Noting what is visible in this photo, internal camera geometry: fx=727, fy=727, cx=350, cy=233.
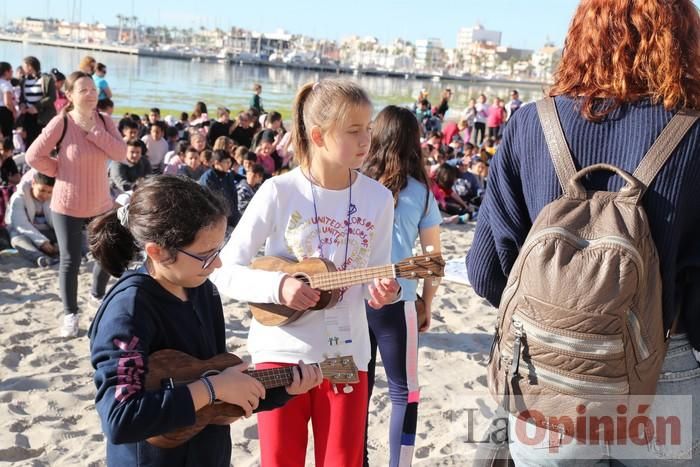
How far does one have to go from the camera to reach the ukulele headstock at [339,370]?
7.98 feet

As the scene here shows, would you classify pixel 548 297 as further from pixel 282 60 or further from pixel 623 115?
pixel 282 60

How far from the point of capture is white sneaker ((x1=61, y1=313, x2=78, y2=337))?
5.51m

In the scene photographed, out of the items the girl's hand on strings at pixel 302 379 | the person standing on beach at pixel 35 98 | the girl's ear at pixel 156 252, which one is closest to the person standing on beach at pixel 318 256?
the girl's hand on strings at pixel 302 379

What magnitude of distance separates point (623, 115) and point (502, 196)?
0.40 metres

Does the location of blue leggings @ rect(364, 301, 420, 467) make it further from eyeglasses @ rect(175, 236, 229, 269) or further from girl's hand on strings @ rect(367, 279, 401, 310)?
eyeglasses @ rect(175, 236, 229, 269)

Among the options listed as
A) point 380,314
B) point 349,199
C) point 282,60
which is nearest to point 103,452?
point 380,314

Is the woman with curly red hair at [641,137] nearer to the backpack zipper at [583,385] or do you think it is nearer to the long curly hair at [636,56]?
the long curly hair at [636,56]

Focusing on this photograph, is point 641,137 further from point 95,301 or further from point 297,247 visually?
point 95,301

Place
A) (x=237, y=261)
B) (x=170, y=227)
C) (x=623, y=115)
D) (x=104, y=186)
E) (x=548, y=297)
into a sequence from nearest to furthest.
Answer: (x=548, y=297)
(x=623, y=115)
(x=170, y=227)
(x=237, y=261)
(x=104, y=186)

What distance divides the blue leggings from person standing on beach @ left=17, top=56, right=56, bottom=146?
10107 mm

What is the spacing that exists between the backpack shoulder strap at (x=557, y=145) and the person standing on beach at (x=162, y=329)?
97 centimetres

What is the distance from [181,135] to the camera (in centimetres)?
1348

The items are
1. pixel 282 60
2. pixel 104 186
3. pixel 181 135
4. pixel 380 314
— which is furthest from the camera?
pixel 282 60

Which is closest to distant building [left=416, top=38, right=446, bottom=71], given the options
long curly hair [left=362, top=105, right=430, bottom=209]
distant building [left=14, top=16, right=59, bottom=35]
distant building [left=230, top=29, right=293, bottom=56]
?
distant building [left=230, top=29, right=293, bottom=56]
